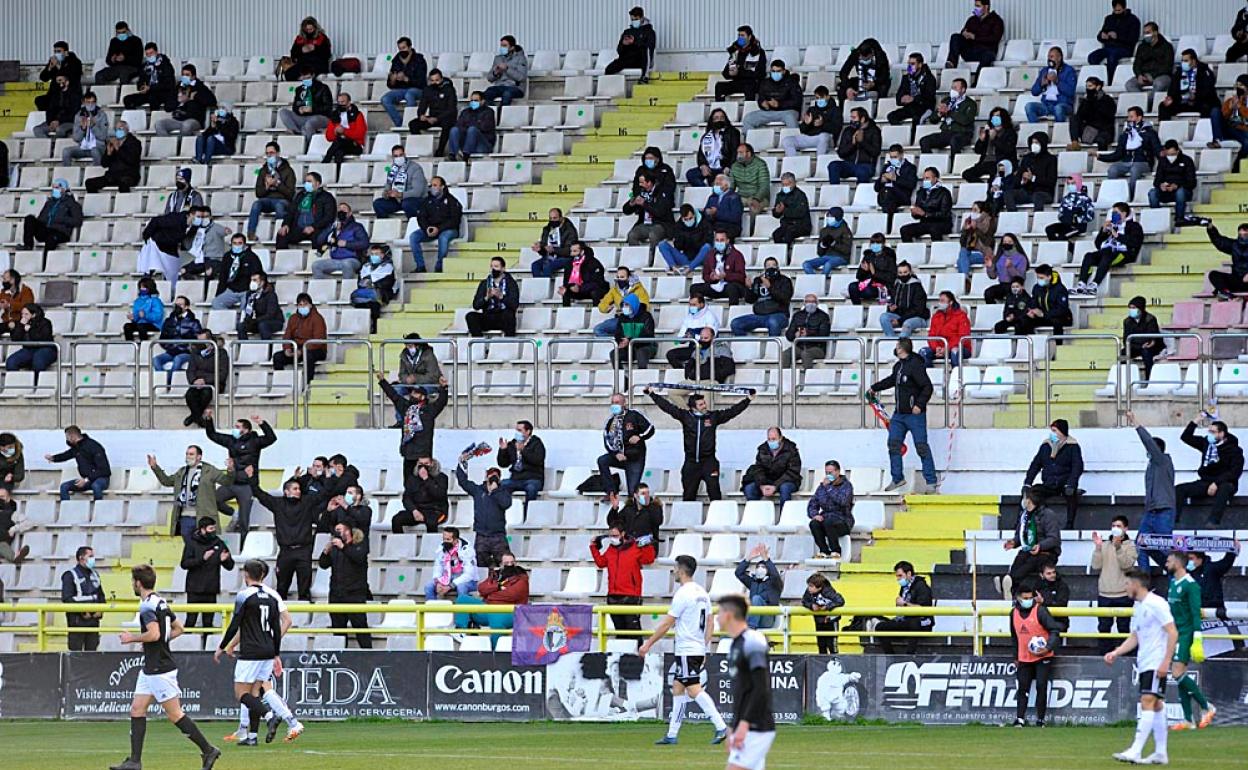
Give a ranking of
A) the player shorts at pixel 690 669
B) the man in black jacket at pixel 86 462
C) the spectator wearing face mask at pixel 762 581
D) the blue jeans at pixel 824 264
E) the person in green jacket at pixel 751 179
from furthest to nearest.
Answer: the person in green jacket at pixel 751 179 < the blue jeans at pixel 824 264 < the man in black jacket at pixel 86 462 < the spectator wearing face mask at pixel 762 581 < the player shorts at pixel 690 669

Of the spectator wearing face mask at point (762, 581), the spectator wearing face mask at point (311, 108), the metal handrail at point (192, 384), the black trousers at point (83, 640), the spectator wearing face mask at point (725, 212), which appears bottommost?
the black trousers at point (83, 640)

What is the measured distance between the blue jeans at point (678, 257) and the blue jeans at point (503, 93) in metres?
6.27

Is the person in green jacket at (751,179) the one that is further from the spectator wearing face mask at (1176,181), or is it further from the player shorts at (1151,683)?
the player shorts at (1151,683)

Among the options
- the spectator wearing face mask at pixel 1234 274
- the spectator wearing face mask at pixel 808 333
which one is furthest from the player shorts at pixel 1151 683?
the spectator wearing face mask at pixel 1234 274

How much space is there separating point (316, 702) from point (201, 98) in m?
17.4

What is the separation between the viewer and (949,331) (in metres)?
29.8

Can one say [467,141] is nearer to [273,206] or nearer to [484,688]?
[273,206]

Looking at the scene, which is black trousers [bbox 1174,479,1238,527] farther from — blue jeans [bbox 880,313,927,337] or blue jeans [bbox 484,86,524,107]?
blue jeans [bbox 484,86,524,107]

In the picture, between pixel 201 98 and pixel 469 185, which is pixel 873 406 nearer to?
pixel 469 185

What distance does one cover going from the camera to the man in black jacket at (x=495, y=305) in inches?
1297

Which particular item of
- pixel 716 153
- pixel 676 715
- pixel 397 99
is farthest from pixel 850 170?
pixel 676 715

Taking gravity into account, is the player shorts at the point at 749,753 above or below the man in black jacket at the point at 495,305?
below

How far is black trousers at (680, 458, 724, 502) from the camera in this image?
2911 cm

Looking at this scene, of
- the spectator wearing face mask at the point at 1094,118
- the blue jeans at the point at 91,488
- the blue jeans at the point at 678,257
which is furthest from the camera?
the spectator wearing face mask at the point at 1094,118
